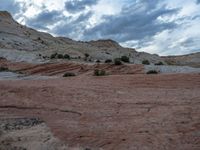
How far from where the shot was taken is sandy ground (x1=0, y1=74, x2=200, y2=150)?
438 inches

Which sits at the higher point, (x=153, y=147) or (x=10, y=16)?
(x=10, y=16)

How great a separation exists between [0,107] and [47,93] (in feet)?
8.00

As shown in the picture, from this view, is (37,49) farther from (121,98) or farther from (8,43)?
(121,98)

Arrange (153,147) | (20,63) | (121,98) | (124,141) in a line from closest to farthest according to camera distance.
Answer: (153,147) < (124,141) < (121,98) < (20,63)

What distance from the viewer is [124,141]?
10977mm

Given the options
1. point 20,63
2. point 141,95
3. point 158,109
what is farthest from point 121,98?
point 20,63

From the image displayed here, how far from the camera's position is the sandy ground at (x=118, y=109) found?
438 inches

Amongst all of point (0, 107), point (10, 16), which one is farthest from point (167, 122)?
point (10, 16)

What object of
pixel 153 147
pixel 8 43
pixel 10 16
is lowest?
pixel 153 147

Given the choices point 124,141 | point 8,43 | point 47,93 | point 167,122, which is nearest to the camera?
point 124,141

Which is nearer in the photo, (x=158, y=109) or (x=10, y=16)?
(x=158, y=109)

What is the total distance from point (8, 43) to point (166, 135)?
50.3 m

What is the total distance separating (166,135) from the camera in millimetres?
11234

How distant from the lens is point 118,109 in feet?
49.5
